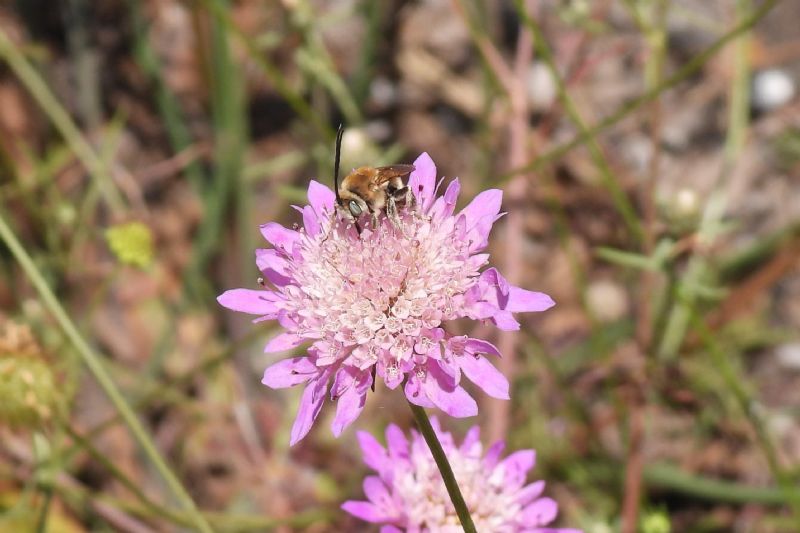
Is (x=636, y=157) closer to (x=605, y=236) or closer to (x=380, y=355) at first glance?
(x=605, y=236)

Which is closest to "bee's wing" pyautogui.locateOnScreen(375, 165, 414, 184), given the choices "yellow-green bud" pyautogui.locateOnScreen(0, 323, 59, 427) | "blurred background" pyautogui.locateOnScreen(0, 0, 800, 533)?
"blurred background" pyautogui.locateOnScreen(0, 0, 800, 533)

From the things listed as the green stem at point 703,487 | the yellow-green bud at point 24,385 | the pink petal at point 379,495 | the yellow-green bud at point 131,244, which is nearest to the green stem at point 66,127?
the yellow-green bud at point 131,244

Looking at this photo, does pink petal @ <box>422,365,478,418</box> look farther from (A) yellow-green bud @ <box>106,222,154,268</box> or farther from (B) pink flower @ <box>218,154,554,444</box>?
(A) yellow-green bud @ <box>106,222,154,268</box>

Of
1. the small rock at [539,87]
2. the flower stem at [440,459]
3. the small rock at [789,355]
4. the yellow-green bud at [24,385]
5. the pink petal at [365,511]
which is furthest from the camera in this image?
the small rock at [539,87]

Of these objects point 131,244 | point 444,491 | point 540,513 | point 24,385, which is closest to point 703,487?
point 540,513

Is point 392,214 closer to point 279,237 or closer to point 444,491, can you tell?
point 279,237

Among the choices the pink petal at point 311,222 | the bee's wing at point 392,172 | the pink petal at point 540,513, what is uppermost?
the bee's wing at point 392,172

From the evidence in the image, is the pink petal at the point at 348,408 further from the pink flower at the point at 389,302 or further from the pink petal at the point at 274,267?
the pink petal at the point at 274,267

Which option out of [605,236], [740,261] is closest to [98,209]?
[605,236]
